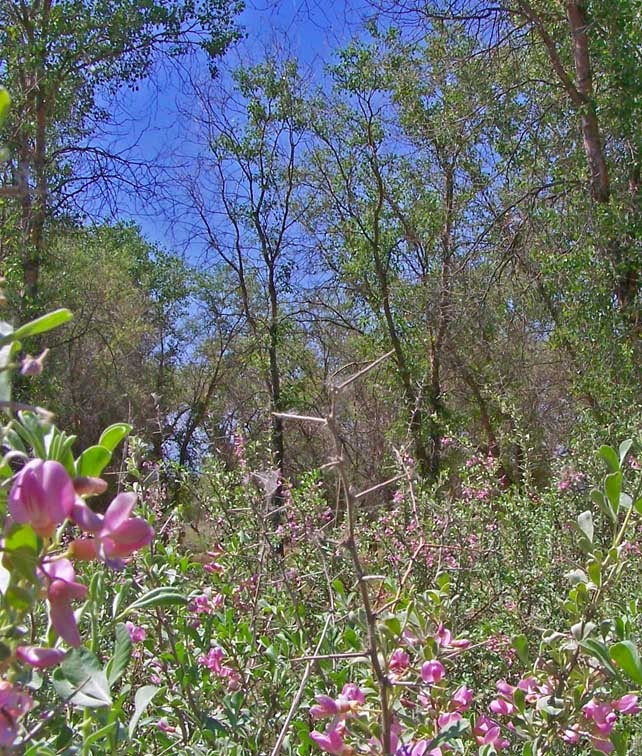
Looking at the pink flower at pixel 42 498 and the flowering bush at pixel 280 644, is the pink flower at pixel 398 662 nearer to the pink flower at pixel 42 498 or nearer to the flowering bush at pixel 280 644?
the flowering bush at pixel 280 644

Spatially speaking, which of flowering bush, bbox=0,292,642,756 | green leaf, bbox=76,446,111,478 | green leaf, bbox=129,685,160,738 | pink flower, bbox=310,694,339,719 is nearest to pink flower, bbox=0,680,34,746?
flowering bush, bbox=0,292,642,756

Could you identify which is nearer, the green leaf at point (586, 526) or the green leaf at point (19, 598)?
the green leaf at point (19, 598)

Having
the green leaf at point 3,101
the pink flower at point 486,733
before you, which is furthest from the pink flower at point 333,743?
the green leaf at point 3,101

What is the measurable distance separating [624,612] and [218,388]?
393 inches

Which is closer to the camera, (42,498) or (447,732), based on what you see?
(42,498)

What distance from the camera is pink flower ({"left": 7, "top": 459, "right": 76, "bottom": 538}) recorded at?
376mm

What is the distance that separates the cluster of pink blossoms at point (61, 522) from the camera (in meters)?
0.38

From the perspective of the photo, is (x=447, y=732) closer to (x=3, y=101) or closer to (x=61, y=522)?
(x=61, y=522)

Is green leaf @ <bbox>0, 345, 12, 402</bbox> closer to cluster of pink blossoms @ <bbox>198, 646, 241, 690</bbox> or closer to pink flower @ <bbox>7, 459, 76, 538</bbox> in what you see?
pink flower @ <bbox>7, 459, 76, 538</bbox>

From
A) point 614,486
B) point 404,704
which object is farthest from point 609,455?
point 404,704

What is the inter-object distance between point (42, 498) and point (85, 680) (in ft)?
0.62

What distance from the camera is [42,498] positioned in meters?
0.38

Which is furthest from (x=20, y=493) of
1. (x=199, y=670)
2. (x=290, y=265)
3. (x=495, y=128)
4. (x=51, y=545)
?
(x=290, y=265)

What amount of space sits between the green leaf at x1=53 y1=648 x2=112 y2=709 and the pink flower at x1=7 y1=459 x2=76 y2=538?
0.57 feet
